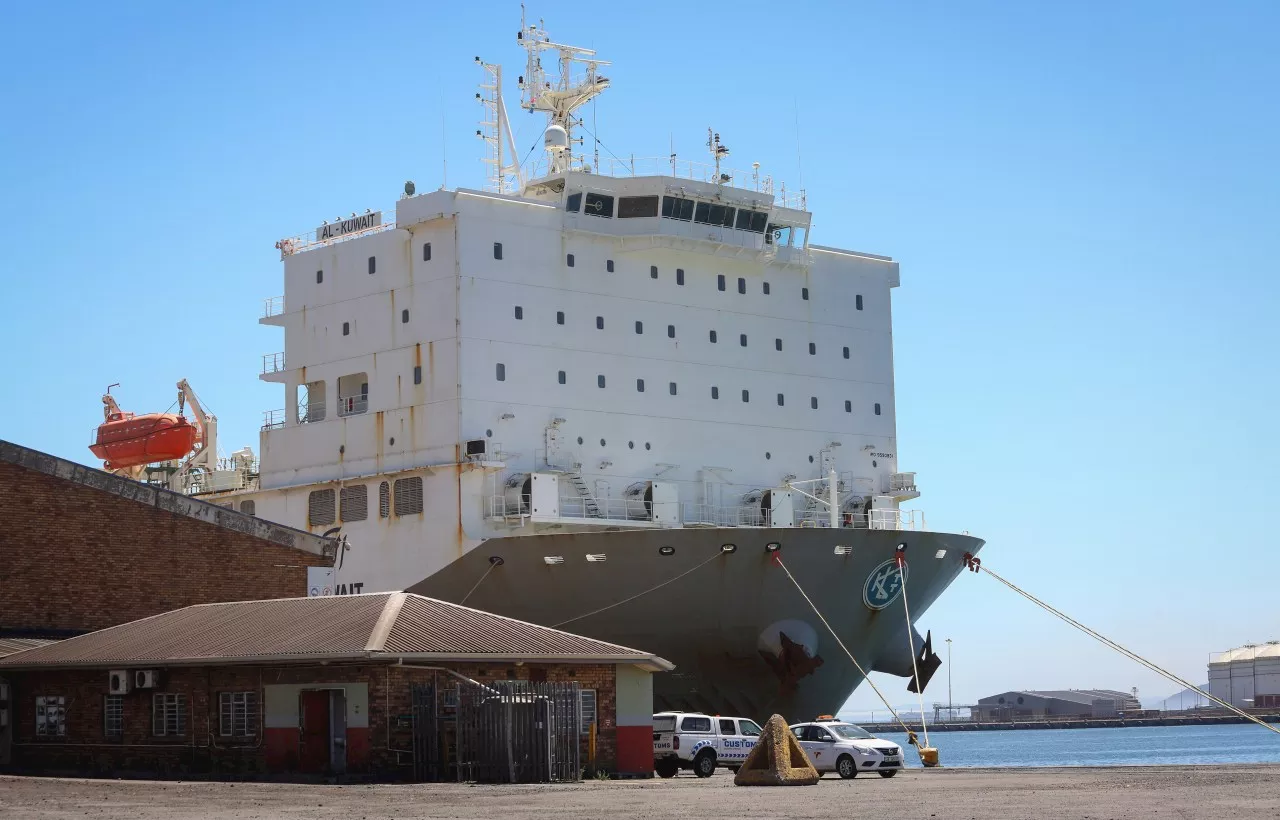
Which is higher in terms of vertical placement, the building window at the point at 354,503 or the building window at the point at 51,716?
the building window at the point at 354,503

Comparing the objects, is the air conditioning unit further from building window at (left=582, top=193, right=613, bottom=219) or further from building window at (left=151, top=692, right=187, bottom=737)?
building window at (left=582, top=193, right=613, bottom=219)

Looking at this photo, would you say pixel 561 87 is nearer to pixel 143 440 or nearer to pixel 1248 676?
pixel 143 440

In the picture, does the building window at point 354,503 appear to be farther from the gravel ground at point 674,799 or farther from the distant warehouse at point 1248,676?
the distant warehouse at point 1248,676

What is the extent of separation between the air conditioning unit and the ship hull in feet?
29.6

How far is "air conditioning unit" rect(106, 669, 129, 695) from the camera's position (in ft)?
81.2

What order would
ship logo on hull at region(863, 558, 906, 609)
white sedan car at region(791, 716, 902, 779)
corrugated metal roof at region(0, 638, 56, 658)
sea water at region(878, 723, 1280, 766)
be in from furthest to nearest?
1. sea water at region(878, 723, 1280, 766)
2. ship logo on hull at region(863, 558, 906, 609)
3. corrugated metal roof at region(0, 638, 56, 658)
4. white sedan car at region(791, 716, 902, 779)

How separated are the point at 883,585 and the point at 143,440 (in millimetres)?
19710

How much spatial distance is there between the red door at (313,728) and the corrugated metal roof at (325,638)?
2.42 ft

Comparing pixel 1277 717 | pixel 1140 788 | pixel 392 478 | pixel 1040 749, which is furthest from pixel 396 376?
pixel 1277 717

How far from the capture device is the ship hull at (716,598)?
1291 inches

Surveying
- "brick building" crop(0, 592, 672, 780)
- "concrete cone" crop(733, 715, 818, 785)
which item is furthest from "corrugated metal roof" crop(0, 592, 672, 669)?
"concrete cone" crop(733, 715, 818, 785)

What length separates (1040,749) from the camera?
69500mm

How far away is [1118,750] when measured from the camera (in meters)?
65.2

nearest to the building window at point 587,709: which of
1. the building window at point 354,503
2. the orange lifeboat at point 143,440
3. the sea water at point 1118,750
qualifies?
the building window at point 354,503
